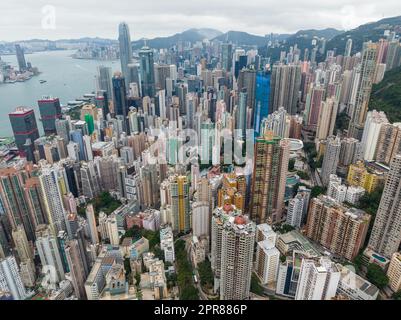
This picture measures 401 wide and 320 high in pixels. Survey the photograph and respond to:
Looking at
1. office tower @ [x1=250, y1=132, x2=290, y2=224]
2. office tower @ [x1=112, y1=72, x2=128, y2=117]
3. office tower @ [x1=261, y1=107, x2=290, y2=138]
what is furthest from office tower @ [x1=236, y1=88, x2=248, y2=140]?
office tower @ [x1=112, y1=72, x2=128, y2=117]

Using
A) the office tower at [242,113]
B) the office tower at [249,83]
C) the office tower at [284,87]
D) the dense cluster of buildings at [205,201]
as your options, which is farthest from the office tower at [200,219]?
the office tower at [284,87]

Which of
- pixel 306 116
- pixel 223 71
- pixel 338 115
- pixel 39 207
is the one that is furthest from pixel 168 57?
pixel 39 207

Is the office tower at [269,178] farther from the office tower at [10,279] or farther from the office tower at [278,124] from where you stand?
the office tower at [10,279]

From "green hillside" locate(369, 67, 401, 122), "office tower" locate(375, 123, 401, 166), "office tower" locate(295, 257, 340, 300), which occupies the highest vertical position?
"green hillside" locate(369, 67, 401, 122)

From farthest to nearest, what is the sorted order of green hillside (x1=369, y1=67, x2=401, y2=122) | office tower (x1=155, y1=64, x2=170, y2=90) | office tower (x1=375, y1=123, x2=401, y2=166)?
office tower (x1=155, y1=64, x2=170, y2=90) < green hillside (x1=369, y1=67, x2=401, y2=122) < office tower (x1=375, y1=123, x2=401, y2=166)

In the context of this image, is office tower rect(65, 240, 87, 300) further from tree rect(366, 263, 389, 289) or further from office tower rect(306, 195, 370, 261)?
tree rect(366, 263, 389, 289)
